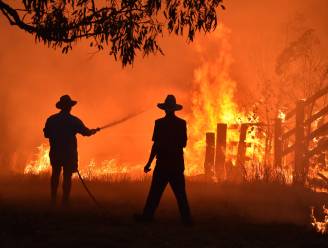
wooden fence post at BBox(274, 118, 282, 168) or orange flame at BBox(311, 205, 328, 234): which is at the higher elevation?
wooden fence post at BBox(274, 118, 282, 168)

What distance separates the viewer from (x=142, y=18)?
11.2 m

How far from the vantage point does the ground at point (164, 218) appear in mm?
8523

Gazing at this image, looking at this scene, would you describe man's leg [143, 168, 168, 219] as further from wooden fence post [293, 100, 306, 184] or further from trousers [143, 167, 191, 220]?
wooden fence post [293, 100, 306, 184]

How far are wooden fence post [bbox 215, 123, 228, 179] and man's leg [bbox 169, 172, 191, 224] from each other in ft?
25.9

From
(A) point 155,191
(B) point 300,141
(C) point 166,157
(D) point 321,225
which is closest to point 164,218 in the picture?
(A) point 155,191

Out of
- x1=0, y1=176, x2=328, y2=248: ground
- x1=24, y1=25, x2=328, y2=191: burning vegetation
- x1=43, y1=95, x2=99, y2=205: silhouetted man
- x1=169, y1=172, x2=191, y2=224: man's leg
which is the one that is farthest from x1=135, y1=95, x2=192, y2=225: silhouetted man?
x1=24, y1=25, x2=328, y2=191: burning vegetation

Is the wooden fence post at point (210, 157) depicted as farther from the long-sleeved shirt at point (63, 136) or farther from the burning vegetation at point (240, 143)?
the long-sleeved shirt at point (63, 136)

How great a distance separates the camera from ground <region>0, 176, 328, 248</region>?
28.0 ft

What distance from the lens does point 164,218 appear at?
10586 millimetres

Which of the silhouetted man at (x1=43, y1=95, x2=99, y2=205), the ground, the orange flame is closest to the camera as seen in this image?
the ground

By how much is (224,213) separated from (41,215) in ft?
11.6

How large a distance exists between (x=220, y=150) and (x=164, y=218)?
292 inches

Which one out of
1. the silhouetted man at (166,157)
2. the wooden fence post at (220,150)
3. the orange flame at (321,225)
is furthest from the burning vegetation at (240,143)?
the silhouetted man at (166,157)

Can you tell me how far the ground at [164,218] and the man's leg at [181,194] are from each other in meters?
0.20
